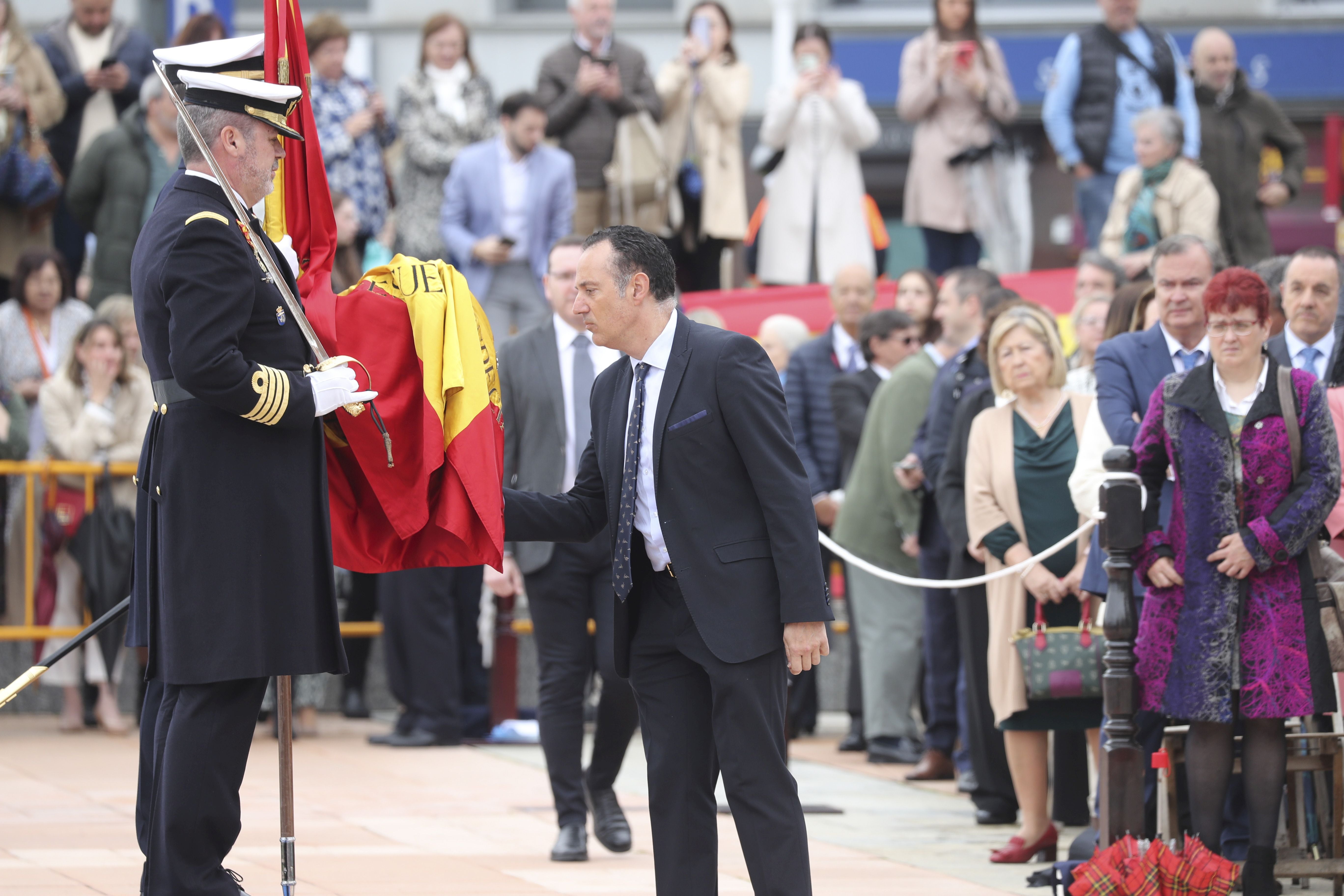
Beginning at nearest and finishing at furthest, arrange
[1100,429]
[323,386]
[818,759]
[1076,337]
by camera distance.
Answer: [323,386], [1100,429], [1076,337], [818,759]

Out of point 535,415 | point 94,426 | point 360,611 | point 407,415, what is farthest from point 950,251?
point 407,415

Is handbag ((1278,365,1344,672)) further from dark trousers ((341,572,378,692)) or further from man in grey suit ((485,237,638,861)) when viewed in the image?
dark trousers ((341,572,378,692))

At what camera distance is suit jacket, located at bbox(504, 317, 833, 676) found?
5.09m

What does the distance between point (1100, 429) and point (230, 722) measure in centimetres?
367

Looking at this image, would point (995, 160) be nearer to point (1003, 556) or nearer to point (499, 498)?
point (1003, 556)

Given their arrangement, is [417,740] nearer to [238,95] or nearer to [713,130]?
[713,130]

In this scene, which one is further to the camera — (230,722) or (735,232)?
(735,232)

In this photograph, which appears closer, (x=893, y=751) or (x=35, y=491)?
(x=893, y=751)

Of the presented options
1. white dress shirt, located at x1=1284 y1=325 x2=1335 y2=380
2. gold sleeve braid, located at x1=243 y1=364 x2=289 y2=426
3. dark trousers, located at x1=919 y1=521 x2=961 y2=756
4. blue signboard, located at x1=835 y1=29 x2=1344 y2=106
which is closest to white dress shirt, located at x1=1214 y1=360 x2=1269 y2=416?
white dress shirt, located at x1=1284 y1=325 x2=1335 y2=380

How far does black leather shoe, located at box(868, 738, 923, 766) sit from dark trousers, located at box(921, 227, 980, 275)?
436 centimetres

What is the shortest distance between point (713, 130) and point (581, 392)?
588 cm

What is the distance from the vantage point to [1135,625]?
6.43 meters

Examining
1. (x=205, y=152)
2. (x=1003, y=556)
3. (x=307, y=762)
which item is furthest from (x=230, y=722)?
(x=307, y=762)

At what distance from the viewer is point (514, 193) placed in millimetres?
12219
